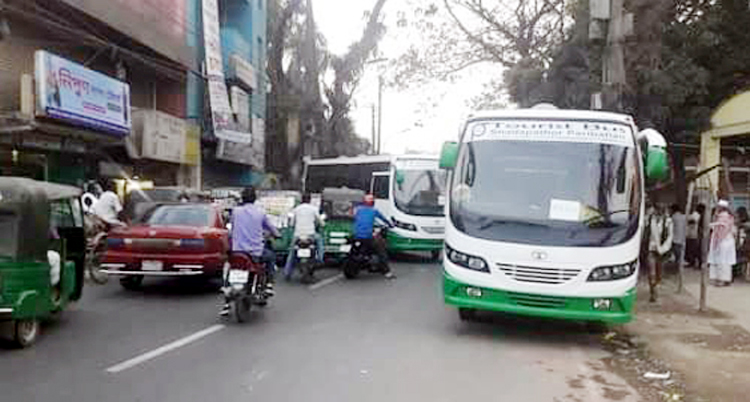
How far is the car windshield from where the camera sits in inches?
542

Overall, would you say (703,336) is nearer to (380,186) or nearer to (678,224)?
(678,224)

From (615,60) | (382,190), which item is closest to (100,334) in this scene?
(615,60)

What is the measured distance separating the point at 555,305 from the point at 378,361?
2511 millimetres

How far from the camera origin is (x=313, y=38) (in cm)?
3572

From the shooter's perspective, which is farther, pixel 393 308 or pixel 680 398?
pixel 393 308

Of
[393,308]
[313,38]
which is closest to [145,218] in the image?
[393,308]

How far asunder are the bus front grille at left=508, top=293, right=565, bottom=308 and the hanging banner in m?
20.8

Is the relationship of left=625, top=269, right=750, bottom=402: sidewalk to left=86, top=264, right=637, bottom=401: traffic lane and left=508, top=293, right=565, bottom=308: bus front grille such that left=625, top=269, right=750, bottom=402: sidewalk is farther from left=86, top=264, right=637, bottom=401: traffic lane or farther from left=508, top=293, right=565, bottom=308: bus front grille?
left=508, top=293, right=565, bottom=308: bus front grille

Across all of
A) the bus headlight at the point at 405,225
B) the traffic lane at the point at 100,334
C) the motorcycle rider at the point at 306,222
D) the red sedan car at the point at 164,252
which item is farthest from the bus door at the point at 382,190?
the red sedan car at the point at 164,252

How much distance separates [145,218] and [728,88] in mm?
17627

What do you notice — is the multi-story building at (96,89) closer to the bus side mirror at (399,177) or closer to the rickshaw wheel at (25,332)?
the bus side mirror at (399,177)

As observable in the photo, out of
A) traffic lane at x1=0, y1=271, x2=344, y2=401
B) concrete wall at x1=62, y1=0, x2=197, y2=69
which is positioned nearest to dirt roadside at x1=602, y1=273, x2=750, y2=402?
traffic lane at x1=0, y1=271, x2=344, y2=401

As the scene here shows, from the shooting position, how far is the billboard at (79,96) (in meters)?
17.6

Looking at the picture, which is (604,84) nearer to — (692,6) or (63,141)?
(692,6)
